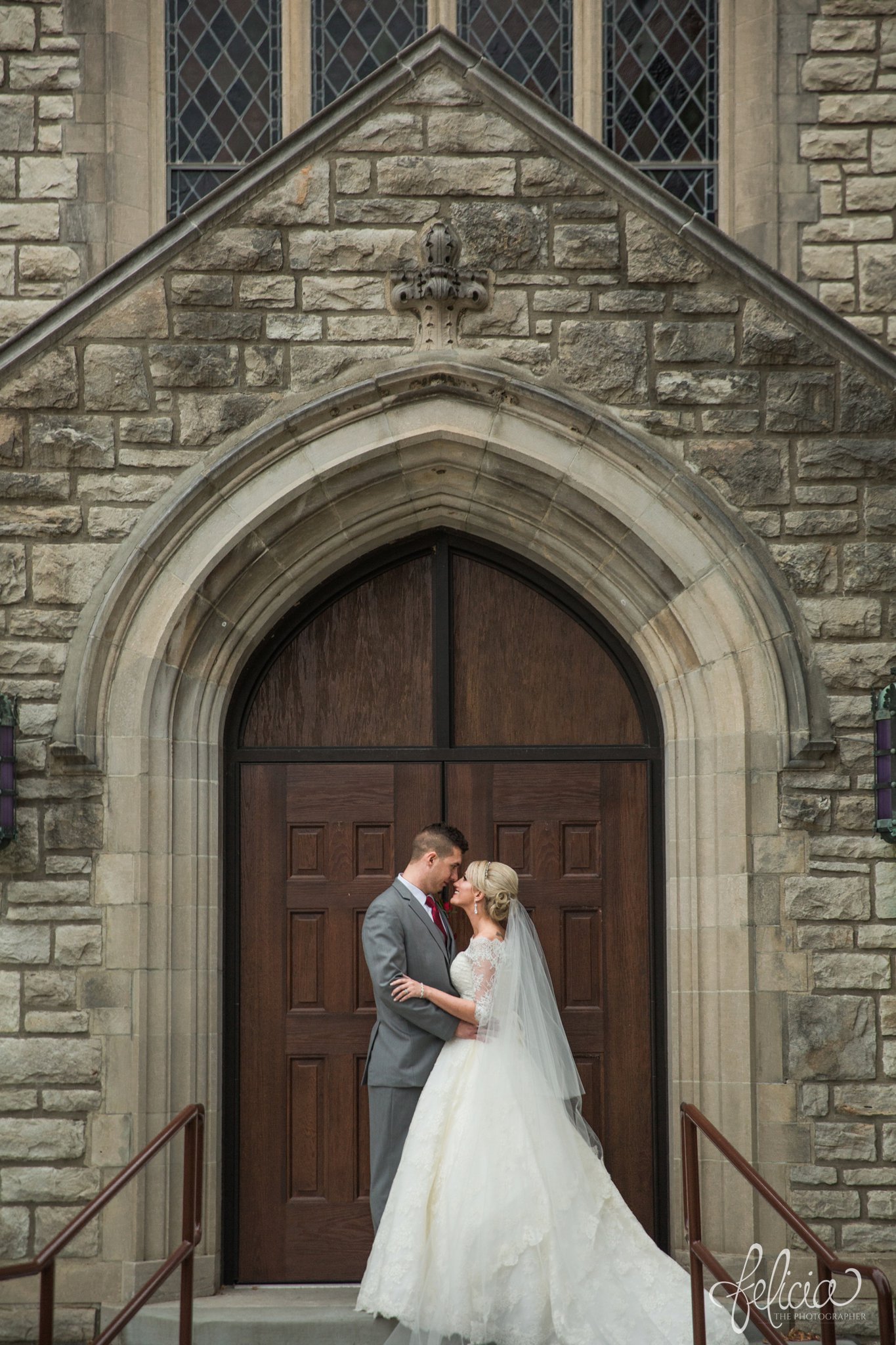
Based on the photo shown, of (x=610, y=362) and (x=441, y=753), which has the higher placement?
(x=610, y=362)

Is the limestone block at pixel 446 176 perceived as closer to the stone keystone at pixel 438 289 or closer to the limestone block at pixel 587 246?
the stone keystone at pixel 438 289

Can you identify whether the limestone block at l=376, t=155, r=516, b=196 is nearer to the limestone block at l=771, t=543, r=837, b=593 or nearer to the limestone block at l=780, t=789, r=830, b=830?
the limestone block at l=771, t=543, r=837, b=593

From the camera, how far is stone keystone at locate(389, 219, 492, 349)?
5457 millimetres

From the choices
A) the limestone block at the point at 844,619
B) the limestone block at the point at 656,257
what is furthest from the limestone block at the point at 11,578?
the limestone block at the point at 844,619

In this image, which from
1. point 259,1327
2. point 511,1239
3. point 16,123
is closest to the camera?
point 511,1239

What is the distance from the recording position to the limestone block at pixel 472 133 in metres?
5.55

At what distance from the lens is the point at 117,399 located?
5.46m

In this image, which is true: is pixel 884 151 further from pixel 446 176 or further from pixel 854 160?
pixel 446 176

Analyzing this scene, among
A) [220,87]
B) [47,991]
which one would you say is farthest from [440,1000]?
[220,87]

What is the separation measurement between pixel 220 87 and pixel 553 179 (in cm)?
268

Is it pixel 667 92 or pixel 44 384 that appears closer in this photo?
pixel 44 384

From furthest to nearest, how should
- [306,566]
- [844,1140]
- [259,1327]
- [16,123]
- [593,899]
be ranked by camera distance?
1. [16,123]
2. [593,899]
3. [306,566]
4. [844,1140]
5. [259,1327]

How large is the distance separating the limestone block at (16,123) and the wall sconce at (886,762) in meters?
5.17

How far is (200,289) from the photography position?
216 inches
